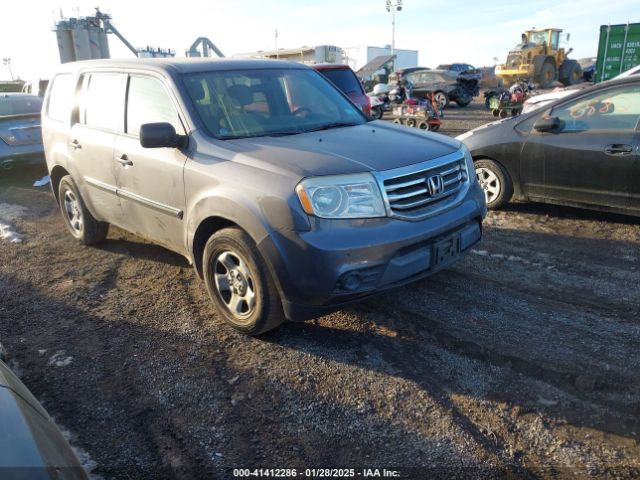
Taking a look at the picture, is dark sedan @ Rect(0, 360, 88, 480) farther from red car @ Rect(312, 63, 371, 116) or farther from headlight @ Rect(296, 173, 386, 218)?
red car @ Rect(312, 63, 371, 116)

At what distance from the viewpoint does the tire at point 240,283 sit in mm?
3342

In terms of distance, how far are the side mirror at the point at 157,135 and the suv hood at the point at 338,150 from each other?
0.34 meters

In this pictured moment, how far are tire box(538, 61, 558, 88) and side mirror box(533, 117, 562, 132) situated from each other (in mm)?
22691

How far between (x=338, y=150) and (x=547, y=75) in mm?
26954

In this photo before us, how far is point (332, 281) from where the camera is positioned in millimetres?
3055

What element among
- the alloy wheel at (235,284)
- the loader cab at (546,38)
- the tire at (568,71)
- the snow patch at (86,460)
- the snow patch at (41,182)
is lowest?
the snow patch at (86,460)

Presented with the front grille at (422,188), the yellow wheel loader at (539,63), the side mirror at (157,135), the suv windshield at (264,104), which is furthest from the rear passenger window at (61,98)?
the yellow wheel loader at (539,63)

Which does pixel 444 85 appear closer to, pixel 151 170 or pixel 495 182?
pixel 495 182

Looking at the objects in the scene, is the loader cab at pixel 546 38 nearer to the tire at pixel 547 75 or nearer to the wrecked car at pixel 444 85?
the tire at pixel 547 75

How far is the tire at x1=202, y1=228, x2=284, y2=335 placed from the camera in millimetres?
3342

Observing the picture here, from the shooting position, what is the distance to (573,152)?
17.7 ft

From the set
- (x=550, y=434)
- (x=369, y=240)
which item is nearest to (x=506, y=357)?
(x=550, y=434)

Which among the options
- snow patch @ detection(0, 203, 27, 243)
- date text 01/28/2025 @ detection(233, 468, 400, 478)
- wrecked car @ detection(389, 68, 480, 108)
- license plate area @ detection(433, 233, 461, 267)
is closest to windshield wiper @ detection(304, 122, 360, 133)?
license plate area @ detection(433, 233, 461, 267)

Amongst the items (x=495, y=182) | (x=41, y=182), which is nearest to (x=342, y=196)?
(x=495, y=182)
